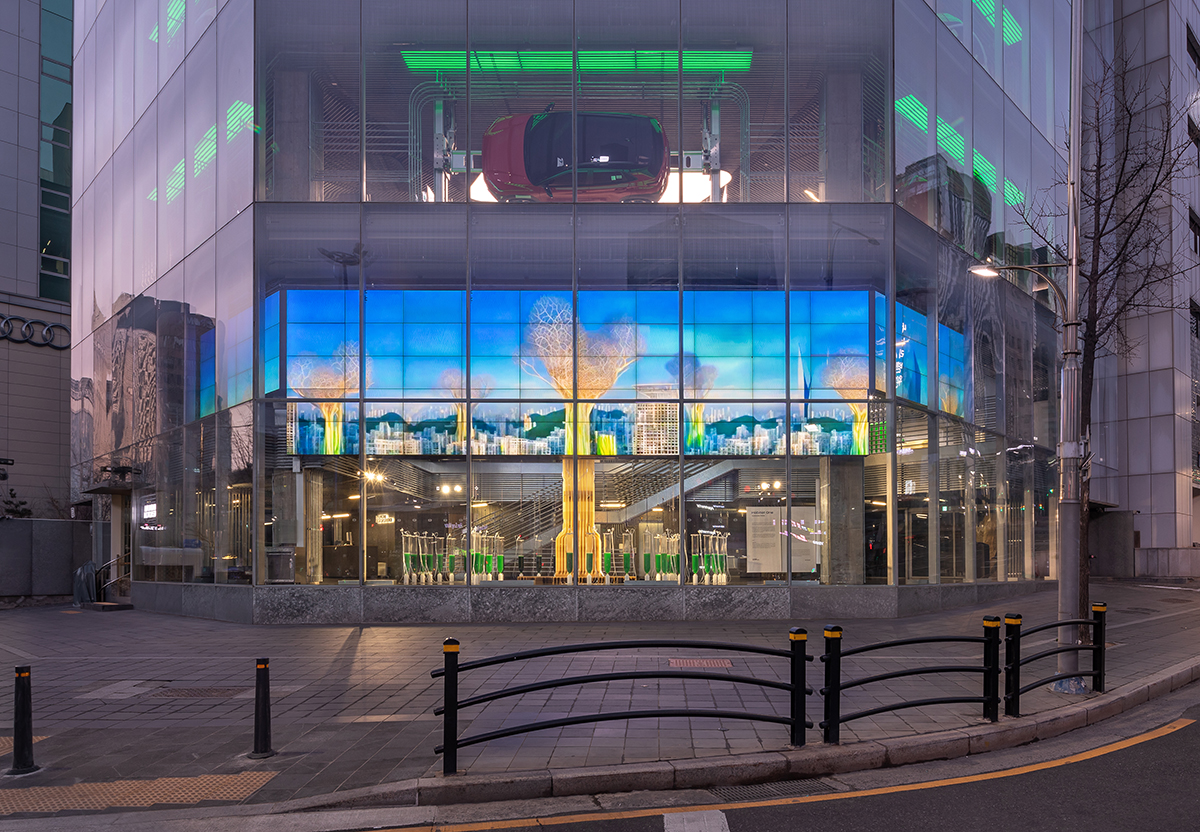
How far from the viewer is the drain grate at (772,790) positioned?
22.3ft

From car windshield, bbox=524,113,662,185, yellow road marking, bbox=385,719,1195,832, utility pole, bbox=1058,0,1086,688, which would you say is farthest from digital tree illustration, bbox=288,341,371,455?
yellow road marking, bbox=385,719,1195,832

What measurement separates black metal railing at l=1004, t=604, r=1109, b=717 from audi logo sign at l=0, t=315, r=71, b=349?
38187mm

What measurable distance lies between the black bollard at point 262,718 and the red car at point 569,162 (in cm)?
1250

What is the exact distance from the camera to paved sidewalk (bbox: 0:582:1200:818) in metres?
A: 7.34

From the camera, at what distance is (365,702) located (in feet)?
33.3

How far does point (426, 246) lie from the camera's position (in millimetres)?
18328

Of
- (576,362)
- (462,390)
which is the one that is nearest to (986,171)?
(576,362)

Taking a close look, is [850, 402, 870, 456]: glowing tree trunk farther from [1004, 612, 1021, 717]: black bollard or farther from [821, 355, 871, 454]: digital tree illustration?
[1004, 612, 1021, 717]: black bollard

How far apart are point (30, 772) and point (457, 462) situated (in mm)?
11062

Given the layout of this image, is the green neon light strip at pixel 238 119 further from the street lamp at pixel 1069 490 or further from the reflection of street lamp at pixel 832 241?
the street lamp at pixel 1069 490

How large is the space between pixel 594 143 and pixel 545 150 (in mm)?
1005

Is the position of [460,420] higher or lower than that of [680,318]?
lower

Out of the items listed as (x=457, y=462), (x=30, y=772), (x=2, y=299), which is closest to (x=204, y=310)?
(x=457, y=462)

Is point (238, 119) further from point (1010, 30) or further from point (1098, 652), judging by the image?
point (1010, 30)
